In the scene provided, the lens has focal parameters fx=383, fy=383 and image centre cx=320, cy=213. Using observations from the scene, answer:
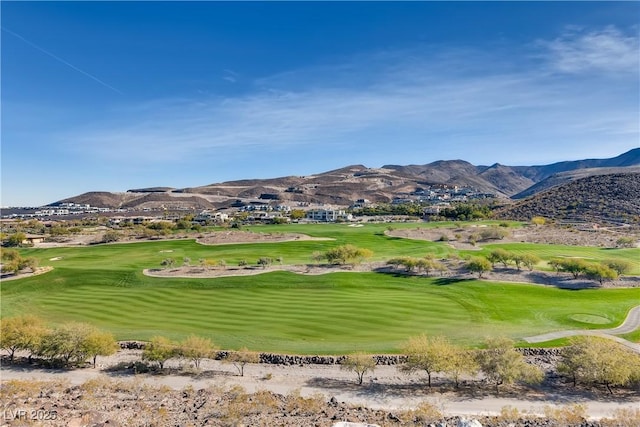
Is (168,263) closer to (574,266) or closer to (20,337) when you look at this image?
(20,337)

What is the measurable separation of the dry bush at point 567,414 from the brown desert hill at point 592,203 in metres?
117

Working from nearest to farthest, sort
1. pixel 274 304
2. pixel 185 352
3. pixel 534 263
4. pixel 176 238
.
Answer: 1. pixel 185 352
2. pixel 274 304
3. pixel 534 263
4. pixel 176 238

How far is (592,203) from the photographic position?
137375 millimetres

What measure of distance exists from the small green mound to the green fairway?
0.10 metres

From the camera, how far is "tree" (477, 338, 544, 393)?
1065 inches

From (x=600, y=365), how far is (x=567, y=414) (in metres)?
6.12

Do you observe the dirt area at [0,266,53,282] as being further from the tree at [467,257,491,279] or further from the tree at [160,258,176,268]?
the tree at [467,257,491,279]

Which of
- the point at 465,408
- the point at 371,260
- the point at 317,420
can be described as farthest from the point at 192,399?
the point at 371,260

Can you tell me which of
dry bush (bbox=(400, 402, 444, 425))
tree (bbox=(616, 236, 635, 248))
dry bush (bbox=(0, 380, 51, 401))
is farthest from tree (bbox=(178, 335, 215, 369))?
tree (bbox=(616, 236, 635, 248))

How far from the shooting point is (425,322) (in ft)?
128

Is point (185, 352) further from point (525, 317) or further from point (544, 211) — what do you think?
point (544, 211)

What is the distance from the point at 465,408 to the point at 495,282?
33.3 meters

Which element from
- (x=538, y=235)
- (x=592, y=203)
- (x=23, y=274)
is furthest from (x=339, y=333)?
(x=592, y=203)

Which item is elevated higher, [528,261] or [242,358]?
[528,261]
